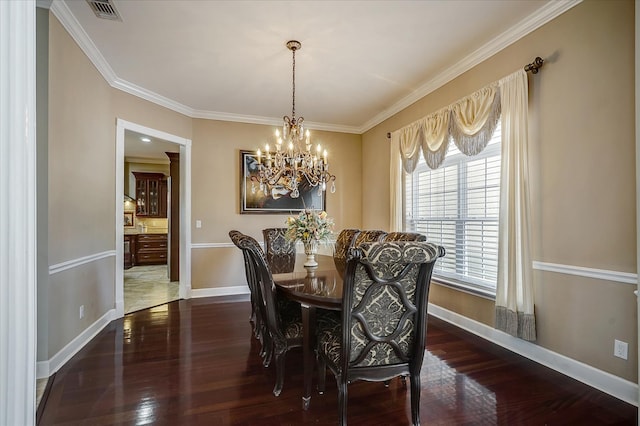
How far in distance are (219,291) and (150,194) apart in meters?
4.63

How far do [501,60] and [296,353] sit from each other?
11.1ft

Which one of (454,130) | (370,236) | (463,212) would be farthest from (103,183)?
(463,212)

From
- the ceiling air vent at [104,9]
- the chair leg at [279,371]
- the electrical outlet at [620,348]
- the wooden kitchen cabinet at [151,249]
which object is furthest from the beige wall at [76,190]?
the wooden kitchen cabinet at [151,249]

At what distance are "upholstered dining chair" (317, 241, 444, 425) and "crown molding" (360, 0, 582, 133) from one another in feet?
7.65

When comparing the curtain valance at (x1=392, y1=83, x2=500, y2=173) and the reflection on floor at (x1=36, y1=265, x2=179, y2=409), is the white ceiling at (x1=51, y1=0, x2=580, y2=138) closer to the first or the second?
the curtain valance at (x1=392, y1=83, x2=500, y2=173)

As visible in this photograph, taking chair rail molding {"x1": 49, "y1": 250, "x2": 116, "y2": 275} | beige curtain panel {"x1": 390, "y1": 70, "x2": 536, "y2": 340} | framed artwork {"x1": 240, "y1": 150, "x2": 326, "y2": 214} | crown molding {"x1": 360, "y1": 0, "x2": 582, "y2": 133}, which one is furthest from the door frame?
beige curtain panel {"x1": 390, "y1": 70, "x2": 536, "y2": 340}

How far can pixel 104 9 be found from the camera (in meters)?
2.51

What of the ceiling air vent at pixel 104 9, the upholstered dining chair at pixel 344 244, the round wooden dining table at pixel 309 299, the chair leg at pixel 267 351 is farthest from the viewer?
the upholstered dining chair at pixel 344 244

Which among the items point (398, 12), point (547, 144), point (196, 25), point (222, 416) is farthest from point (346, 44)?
point (222, 416)

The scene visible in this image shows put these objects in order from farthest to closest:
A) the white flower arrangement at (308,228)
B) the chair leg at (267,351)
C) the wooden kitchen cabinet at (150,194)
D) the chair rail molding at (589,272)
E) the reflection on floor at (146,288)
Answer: the wooden kitchen cabinet at (150,194)
the reflection on floor at (146,288)
the white flower arrangement at (308,228)
the chair leg at (267,351)
the chair rail molding at (589,272)

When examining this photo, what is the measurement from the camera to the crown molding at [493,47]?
8.13 ft

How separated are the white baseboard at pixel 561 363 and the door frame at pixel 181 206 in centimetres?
387

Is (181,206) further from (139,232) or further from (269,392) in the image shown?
(139,232)

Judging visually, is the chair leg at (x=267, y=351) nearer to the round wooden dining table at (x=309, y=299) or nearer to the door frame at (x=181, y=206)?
the round wooden dining table at (x=309, y=299)
